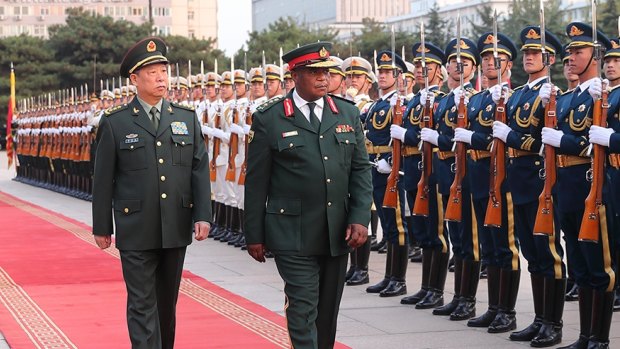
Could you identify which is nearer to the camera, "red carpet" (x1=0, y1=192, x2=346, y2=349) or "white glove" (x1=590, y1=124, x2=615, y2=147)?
"white glove" (x1=590, y1=124, x2=615, y2=147)

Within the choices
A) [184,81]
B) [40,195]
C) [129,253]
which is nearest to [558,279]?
[129,253]

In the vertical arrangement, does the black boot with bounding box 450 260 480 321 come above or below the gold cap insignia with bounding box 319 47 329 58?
below

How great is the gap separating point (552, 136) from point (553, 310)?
113 cm

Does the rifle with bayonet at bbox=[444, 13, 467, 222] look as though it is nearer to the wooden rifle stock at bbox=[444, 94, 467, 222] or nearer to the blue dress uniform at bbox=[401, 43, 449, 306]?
the wooden rifle stock at bbox=[444, 94, 467, 222]

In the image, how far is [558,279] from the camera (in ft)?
25.8

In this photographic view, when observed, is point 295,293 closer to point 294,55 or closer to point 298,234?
point 298,234

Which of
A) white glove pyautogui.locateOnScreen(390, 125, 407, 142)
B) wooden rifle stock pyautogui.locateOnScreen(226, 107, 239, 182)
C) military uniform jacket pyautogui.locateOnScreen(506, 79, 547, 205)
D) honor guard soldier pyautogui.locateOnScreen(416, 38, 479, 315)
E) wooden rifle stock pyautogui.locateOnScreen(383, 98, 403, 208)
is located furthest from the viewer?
wooden rifle stock pyautogui.locateOnScreen(226, 107, 239, 182)

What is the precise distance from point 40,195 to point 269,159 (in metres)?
19.1

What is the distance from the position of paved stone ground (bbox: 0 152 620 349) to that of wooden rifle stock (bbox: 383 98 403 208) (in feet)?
2.47

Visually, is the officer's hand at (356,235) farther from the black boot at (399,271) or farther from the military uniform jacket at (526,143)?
the black boot at (399,271)

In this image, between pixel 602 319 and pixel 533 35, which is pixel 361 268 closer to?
pixel 533 35

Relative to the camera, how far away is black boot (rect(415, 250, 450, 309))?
365 inches

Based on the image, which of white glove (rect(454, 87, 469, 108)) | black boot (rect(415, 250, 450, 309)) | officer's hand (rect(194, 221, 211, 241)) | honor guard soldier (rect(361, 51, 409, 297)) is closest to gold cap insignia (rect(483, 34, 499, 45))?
white glove (rect(454, 87, 469, 108))

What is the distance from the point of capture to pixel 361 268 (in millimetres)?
10680
